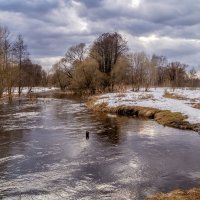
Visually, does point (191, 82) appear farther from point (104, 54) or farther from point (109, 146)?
point (109, 146)

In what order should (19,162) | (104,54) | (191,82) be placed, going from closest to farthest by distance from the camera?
(19,162) → (104,54) → (191,82)

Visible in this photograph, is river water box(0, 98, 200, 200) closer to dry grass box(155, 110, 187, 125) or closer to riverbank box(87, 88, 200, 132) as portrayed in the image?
riverbank box(87, 88, 200, 132)

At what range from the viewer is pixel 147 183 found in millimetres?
13289

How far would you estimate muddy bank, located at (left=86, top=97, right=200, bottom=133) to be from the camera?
1053 inches

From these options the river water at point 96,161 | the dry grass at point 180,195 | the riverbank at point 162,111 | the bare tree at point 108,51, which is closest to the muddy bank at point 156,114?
the riverbank at point 162,111

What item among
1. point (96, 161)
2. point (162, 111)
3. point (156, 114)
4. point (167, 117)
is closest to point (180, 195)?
point (96, 161)

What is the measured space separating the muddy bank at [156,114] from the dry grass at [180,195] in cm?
1340

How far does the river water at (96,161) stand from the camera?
12664 millimetres

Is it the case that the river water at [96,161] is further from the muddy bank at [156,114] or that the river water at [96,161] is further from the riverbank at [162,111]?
the riverbank at [162,111]

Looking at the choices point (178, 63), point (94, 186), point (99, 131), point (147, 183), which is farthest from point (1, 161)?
point (178, 63)

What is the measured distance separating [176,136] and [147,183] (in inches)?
407

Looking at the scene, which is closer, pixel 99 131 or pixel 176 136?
pixel 176 136

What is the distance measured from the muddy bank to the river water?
1382 millimetres

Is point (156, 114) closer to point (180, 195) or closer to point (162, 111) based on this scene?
point (162, 111)
